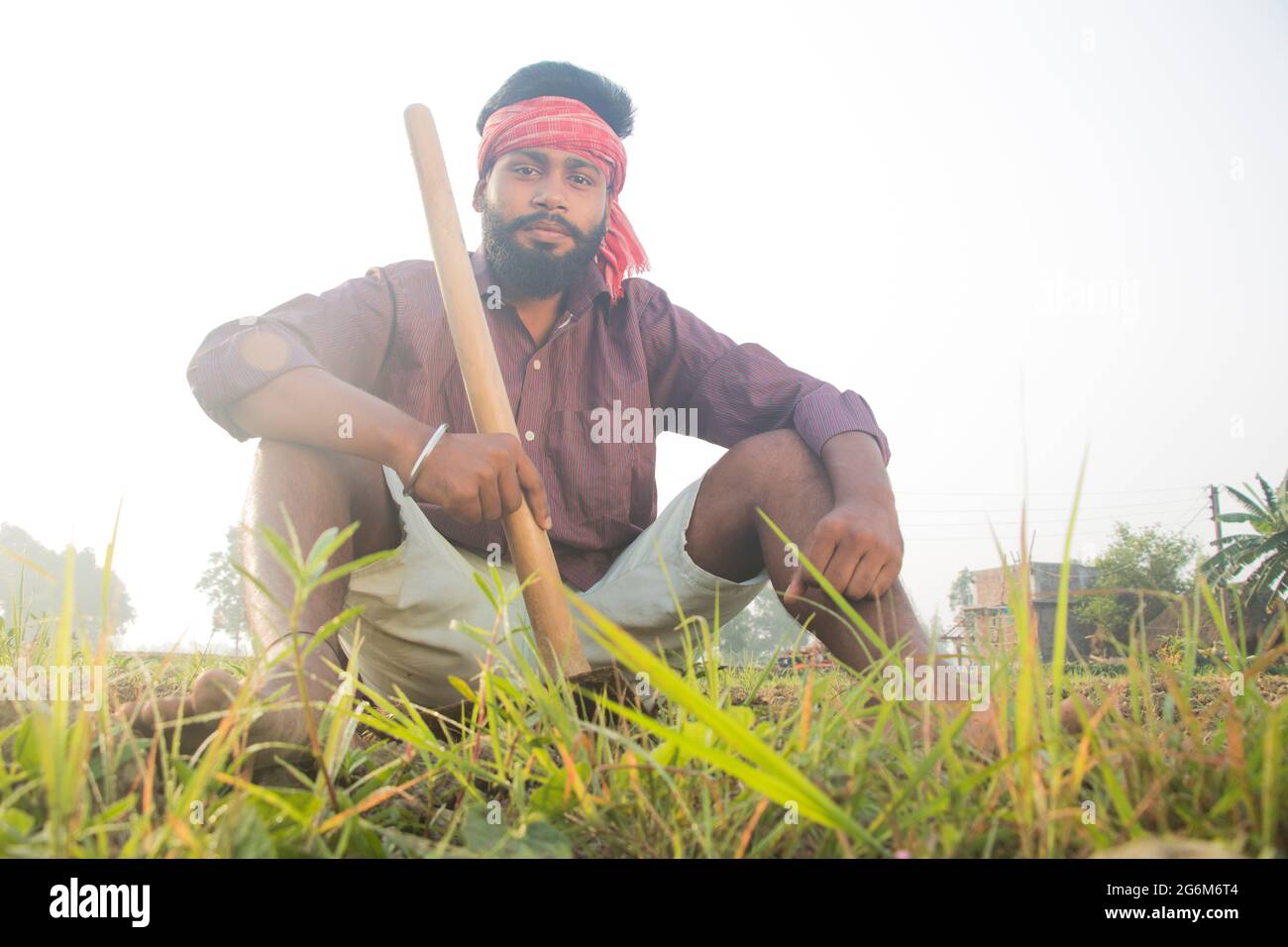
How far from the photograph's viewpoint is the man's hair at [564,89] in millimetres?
2969

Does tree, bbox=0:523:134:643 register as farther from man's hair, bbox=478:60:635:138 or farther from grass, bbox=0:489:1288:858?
man's hair, bbox=478:60:635:138

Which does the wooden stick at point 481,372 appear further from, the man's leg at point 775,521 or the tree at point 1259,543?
the tree at point 1259,543

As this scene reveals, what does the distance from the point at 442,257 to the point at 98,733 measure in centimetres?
117

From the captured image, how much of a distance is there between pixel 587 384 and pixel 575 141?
0.83 m

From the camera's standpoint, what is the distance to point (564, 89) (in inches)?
118

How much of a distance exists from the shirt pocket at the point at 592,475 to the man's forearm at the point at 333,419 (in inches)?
31.1

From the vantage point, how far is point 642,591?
2.24 meters

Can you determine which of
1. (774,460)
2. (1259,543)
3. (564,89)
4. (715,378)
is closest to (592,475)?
(715,378)

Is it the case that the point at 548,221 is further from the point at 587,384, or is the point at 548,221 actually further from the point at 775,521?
the point at 775,521

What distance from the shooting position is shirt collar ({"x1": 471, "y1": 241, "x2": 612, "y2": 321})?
266 centimetres

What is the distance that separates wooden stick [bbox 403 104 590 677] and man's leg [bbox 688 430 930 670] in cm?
47

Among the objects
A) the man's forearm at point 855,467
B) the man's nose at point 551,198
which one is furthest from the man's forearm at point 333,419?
the man's nose at point 551,198
